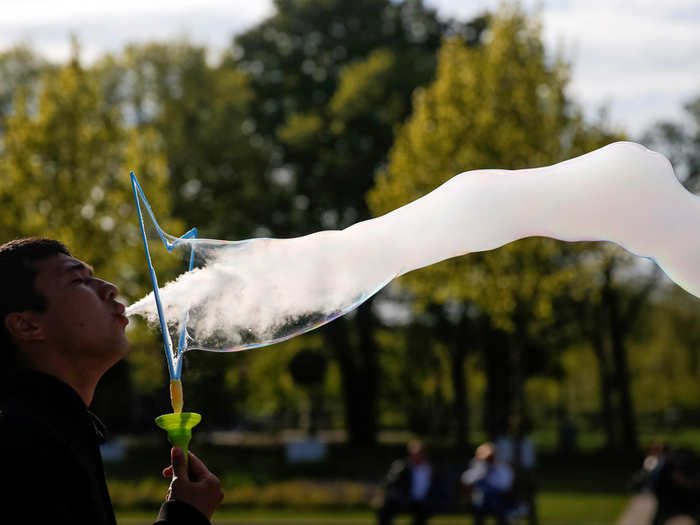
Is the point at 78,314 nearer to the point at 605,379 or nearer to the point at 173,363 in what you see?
the point at 173,363

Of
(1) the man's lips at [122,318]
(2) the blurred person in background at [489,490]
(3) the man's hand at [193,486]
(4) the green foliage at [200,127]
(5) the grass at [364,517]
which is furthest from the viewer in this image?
(4) the green foliage at [200,127]

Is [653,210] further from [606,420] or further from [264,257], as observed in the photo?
[606,420]

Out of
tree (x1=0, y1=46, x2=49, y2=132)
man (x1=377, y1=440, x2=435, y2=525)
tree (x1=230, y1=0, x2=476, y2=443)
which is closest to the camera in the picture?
man (x1=377, y1=440, x2=435, y2=525)

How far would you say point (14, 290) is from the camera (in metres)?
2.68

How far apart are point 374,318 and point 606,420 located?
9.92 m

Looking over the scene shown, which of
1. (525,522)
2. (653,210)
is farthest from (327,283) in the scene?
(525,522)

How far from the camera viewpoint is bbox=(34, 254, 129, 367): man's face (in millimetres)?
2699

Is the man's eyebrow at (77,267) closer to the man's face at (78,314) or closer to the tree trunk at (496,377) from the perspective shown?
the man's face at (78,314)

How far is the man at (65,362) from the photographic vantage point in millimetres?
2525

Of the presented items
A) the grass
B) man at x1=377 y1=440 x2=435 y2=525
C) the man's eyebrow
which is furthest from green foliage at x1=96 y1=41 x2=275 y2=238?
the man's eyebrow

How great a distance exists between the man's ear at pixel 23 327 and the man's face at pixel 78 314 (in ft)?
0.07

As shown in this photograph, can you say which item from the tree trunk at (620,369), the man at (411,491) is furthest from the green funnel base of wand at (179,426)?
the tree trunk at (620,369)

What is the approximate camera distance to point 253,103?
3903cm

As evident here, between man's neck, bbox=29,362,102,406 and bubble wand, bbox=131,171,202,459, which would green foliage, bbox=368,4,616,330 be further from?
man's neck, bbox=29,362,102,406
